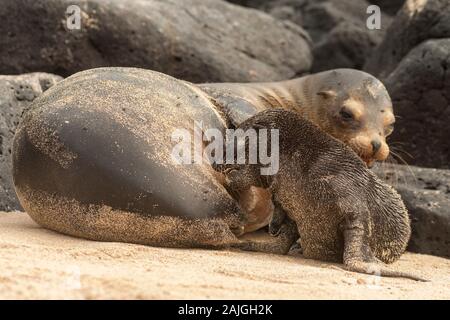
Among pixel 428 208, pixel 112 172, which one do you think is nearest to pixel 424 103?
pixel 428 208

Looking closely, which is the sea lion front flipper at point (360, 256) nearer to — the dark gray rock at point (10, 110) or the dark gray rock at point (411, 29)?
the dark gray rock at point (10, 110)

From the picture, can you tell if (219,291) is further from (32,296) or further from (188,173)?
(188,173)

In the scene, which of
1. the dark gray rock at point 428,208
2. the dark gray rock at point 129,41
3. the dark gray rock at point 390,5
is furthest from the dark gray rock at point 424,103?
the dark gray rock at point 390,5

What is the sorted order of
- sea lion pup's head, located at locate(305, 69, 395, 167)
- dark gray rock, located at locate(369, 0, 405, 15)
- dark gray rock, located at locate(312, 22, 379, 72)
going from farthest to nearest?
dark gray rock, located at locate(369, 0, 405, 15) → dark gray rock, located at locate(312, 22, 379, 72) → sea lion pup's head, located at locate(305, 69, 395, 167)

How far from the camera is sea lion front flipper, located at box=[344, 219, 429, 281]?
4.66 m

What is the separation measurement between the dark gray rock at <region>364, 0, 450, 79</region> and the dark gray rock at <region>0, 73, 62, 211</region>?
3881mm

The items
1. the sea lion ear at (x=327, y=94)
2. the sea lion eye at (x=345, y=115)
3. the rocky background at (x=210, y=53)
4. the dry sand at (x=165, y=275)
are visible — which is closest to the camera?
the dry sand at (x=165, y=275)

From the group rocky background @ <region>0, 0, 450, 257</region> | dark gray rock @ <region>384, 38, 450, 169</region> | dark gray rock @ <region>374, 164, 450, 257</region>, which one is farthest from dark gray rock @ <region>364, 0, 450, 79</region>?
dark gray rock @ <region>374, 164, 450, 257</region>

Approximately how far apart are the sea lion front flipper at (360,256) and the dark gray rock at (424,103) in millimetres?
3333

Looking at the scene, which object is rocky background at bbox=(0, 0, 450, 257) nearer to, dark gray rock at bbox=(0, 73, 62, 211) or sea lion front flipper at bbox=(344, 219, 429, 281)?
dark gray rock at bbox=(0, 73, 62, 211)

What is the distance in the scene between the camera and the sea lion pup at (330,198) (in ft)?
16.4

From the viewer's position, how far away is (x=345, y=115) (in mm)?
6668

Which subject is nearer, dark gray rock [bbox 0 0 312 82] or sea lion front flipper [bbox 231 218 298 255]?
sea lion front flipper [bbox 231 218 298 255]

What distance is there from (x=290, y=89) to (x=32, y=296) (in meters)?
A: 4.42
